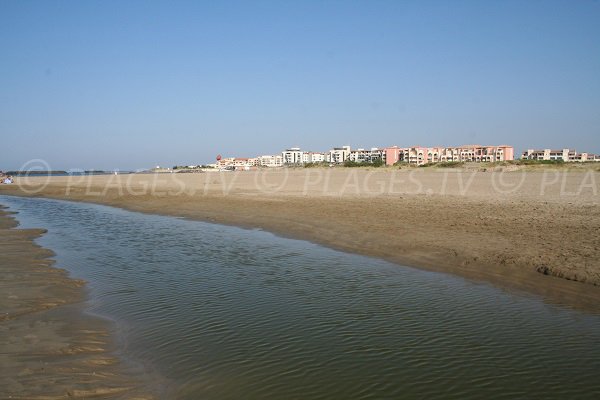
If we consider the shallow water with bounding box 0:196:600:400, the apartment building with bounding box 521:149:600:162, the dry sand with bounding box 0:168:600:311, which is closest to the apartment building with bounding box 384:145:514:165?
the apartment building with bounding box 521:149:600:162

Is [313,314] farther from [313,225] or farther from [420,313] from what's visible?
[313,225]

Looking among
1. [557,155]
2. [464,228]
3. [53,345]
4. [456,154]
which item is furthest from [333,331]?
[557,155]

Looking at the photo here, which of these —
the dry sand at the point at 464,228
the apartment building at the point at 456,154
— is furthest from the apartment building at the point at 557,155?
the dry sand at the point at 464,228

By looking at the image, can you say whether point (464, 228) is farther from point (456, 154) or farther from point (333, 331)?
point (456, 154)

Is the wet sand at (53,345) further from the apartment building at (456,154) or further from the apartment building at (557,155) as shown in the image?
the apartment building at (557,155)

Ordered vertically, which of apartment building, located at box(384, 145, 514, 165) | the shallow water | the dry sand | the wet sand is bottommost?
the wet sand

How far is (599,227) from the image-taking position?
13422mm

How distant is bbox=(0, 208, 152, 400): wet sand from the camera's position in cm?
523

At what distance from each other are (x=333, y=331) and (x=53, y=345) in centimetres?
423

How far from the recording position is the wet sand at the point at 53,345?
5.23m

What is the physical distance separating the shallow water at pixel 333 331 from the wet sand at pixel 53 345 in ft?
1.30

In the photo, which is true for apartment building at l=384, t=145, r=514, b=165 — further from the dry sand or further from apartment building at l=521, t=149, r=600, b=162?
the dry sand

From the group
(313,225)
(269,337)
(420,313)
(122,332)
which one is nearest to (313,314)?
(269,337)

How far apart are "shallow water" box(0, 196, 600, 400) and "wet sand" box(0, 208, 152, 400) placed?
1.30 feet
